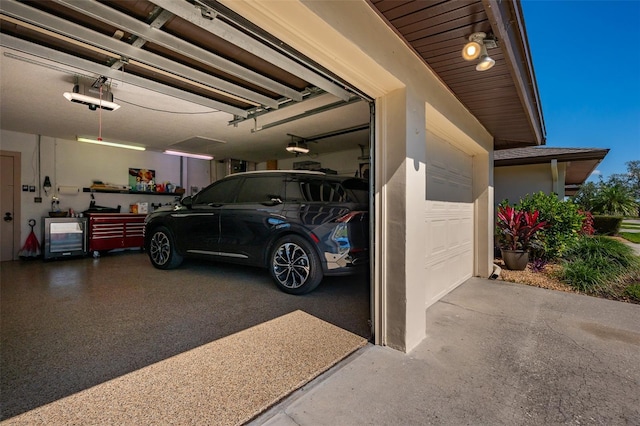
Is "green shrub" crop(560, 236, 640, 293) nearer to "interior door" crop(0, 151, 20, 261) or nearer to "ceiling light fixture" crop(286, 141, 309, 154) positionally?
"ceiling light fixture" crop(286, 141, 309, 154)

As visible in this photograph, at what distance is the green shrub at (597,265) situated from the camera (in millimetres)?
4202

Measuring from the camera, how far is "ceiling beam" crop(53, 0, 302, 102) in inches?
81.9

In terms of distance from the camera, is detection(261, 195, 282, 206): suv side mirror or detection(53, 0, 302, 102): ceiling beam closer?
detection(53, 0, 302, 102): ceiling beam

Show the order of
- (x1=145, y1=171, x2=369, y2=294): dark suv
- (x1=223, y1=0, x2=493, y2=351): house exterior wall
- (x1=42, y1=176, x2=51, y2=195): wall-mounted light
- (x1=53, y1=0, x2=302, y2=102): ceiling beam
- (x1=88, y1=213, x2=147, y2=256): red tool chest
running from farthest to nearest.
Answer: (x1=88, y1=213, x2=147, y2=256): red tool chest < (x1=42, y1=176, x2=51, y2=195): wall-mounted light < (x1=145, y1=171, x2=369, y2=294): dark suv < (x1=53, y1=0, x2=302, y2=102): ceiling beam < (x1=223, y1=0, x2=493, y2=351): house exterior wall

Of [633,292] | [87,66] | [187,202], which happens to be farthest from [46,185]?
[633,292]

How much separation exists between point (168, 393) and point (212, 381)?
0.25 metres

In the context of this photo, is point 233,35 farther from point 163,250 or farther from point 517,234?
point 517,234

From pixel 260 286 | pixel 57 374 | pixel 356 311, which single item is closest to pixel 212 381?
pixel 57 374

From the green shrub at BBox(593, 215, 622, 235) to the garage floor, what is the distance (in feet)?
38.2

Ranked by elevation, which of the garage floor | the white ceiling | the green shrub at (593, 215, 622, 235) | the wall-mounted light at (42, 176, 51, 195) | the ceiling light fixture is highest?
the white ceiling

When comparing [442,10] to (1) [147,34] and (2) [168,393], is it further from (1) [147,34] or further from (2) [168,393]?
(2) [168,393]

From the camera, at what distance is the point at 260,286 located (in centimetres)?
412

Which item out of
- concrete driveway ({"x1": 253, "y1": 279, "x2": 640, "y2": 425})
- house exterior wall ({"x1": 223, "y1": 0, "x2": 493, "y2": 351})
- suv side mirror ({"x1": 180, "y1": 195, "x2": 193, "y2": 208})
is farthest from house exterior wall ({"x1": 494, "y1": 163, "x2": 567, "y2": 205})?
suv side mirror ({"x1": 180, "y1": 195, "x2": 193, "y2": 208})

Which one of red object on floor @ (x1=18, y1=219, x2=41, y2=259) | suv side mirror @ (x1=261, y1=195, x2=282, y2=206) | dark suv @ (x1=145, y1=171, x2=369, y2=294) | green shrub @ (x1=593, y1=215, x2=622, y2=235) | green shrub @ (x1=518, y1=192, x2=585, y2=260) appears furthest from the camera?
green shrub @ (x1=593, y1=215, x2=622, y2=235)
